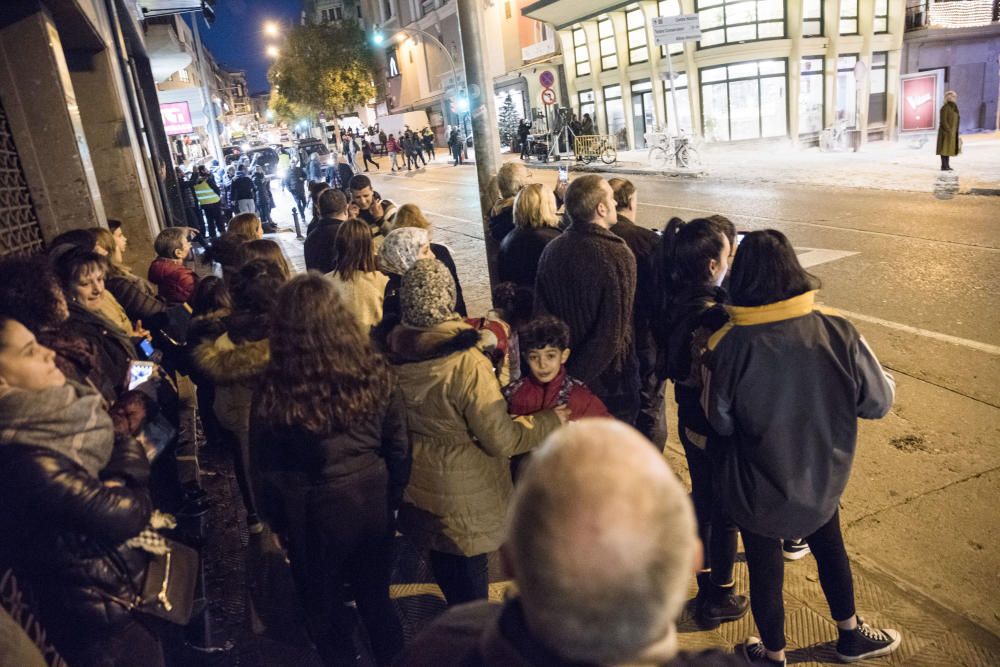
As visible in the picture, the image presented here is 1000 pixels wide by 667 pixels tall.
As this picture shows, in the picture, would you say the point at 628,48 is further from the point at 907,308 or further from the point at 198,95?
the point at 907,308

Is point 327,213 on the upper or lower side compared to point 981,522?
upper

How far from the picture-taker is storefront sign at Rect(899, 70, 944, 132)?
62.0 ft

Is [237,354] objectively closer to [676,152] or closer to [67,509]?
[67,509]

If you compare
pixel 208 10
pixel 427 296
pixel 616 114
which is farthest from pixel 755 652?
pixel 616 114

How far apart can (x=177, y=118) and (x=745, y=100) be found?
2008 centimetres

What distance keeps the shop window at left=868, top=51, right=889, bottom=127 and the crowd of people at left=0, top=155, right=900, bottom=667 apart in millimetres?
27742

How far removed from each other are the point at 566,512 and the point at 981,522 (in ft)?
11.7

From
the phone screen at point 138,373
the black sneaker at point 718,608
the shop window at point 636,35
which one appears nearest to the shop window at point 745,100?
the shop window at point 636,35

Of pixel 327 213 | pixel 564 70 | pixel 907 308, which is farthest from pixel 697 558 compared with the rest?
pixel 564 70

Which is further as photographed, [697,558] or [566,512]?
[697,558]

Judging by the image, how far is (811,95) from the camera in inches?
1037

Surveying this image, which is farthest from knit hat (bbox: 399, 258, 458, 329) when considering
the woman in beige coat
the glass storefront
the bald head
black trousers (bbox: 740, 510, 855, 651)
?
the glass storefront

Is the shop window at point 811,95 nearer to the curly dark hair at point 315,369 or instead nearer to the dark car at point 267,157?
the dark car at point 267,157

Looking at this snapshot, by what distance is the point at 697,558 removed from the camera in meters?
1.11
